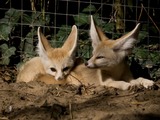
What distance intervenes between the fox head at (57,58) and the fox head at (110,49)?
1.05ft

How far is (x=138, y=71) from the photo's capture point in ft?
25.4

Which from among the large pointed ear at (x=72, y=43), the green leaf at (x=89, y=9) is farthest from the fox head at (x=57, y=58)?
the green leaf at (x=89, y=9)

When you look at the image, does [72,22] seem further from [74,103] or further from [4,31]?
[74,103]

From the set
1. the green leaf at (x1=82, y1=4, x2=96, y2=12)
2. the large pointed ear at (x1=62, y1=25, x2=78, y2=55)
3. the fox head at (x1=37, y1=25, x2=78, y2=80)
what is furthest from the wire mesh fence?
the fox head at (x1=37, y1=25, x2=78, y2=80)

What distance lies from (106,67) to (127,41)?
1.48 ft

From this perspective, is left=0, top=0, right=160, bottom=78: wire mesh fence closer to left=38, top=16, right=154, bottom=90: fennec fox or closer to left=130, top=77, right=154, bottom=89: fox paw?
left=38, top=16, right=154, bottom=90: fennec fox

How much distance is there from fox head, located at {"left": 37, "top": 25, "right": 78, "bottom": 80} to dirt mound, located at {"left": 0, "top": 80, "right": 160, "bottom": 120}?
0.36 meters

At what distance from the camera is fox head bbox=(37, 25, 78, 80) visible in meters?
6.55

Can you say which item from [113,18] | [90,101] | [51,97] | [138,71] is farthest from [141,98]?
[113,18]

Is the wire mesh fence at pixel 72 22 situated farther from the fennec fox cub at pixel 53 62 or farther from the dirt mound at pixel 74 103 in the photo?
the dirt mound at pixel 74 103

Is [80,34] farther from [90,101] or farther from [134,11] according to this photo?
[90,101]

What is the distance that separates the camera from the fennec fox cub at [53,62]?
655 cm

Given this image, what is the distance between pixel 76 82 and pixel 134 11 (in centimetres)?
254

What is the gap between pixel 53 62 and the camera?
21.6 ft
